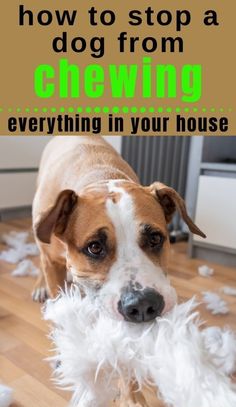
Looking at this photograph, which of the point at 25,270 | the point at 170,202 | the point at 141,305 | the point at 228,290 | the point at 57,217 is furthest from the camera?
the point at 25,270

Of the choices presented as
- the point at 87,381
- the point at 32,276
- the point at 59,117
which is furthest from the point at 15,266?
the point at 87,381

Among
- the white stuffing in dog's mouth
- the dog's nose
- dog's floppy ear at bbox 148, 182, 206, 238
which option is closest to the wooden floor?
the white stuffing in dog's mouth

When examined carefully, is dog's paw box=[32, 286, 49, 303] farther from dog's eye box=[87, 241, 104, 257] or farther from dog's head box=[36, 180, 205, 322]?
dog's eye box=[87, 241, 104, 257]

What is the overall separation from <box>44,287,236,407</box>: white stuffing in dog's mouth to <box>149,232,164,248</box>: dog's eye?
0.23 m

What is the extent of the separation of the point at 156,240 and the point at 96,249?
163mm

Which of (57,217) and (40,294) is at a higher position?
(57,217)

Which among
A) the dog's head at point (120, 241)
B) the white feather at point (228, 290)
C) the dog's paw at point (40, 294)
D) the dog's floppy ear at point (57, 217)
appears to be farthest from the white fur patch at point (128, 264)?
the white feather at point (228, 290)

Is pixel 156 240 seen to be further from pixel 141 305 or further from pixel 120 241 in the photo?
pixel 141 305

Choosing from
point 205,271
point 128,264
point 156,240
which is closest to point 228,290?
point 205,271

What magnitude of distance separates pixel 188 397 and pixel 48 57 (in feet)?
7.97

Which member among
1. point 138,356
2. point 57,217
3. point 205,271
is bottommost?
point 205,271

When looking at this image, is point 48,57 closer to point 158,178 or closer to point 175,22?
point 175,22

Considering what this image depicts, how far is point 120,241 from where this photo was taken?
98 centimetres

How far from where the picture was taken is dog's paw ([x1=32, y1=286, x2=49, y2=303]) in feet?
5.61
